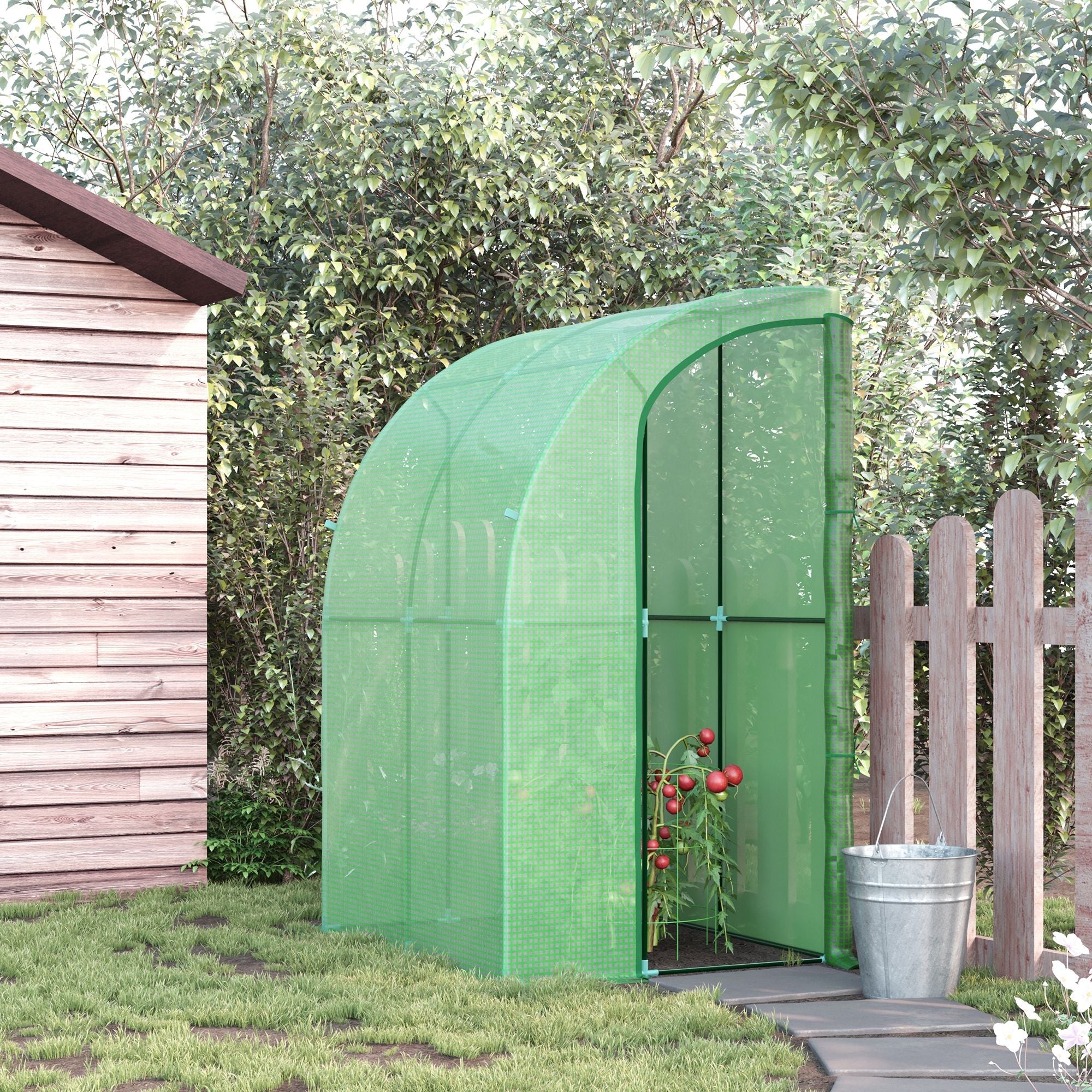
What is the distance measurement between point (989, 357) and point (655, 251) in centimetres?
365

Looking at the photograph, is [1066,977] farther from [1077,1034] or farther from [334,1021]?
[334,1021]

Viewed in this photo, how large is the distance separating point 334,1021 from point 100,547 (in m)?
3.45

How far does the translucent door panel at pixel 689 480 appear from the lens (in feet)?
20.5

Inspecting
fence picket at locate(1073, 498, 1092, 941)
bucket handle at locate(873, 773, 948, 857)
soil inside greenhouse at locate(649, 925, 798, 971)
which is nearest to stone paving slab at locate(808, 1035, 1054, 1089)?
fence picket at locate(1073, 498, 1092, 941)

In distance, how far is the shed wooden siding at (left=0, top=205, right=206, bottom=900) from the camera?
7215mm

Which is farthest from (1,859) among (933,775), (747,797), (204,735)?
(933,775)

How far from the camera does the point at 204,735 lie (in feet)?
24.7

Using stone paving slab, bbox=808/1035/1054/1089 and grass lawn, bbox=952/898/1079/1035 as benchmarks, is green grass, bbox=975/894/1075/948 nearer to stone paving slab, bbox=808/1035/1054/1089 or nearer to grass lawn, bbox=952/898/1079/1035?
grass lawn, bbox=952/898/1079/1035

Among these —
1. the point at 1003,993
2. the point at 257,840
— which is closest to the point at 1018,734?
the point at 1003,993

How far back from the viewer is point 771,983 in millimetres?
5309

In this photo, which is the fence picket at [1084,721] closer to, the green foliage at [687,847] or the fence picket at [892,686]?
the fence picket at [892,686]

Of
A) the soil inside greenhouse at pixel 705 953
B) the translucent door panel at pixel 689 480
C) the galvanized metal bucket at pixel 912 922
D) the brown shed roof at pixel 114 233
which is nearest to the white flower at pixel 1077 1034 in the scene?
the galvanized metal bucket at pixel 912 922

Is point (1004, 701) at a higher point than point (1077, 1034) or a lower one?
higher

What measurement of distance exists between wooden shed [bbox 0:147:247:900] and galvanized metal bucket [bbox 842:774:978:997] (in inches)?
154
